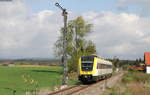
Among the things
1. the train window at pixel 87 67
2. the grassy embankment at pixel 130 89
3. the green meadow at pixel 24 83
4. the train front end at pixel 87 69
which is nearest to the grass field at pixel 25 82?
the green meadow at pixel 24 83

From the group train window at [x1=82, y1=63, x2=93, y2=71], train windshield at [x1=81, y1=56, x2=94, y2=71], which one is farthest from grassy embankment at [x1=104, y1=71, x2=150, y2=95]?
train windshield at [x1=81, y1=56, x2=94, y2=71]

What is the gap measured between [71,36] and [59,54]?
4.71m

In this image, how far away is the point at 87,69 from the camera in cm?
3547

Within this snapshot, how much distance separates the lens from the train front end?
35.2 m

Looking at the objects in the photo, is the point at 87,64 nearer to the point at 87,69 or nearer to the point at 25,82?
the point at 87,69

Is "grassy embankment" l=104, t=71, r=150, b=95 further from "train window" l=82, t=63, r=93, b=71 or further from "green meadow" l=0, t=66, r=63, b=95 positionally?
"green meadow" l=0, t=66, r=63, b=95

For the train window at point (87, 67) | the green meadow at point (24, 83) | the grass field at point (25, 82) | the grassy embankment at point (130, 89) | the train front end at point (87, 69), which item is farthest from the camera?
the train window at point (87, 67)

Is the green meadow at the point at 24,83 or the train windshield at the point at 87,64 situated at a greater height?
the train windshield at the point at 87,64

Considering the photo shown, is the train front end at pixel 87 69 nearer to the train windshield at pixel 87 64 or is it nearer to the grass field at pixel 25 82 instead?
the train windshield at pixel 87 64

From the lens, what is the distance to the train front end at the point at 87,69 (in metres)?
35.2

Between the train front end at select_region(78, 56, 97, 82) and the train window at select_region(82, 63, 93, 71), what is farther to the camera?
the train window at select_region(82, 63, 93, 71)

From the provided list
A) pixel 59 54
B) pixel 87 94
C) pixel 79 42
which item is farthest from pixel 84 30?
pixel 87 94

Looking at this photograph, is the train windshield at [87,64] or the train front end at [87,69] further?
the train windshield at [87,64]

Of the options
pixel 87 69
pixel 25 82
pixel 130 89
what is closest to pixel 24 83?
pixel 25 82
